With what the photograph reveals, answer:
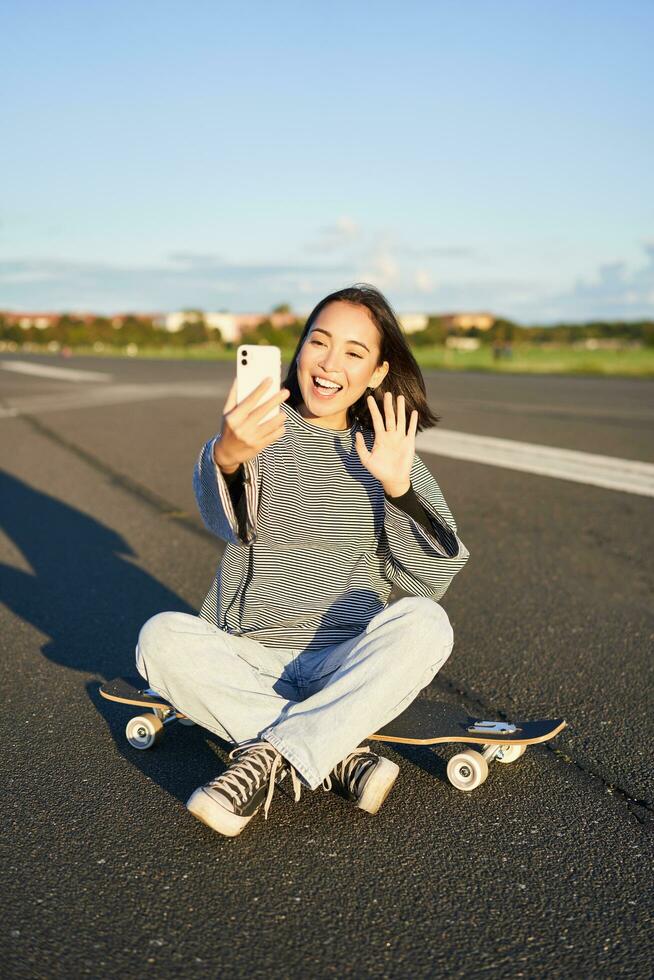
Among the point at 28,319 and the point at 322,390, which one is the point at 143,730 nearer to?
the point at 322,390

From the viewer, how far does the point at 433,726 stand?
313cm

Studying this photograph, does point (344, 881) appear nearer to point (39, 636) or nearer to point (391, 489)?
point (391, 489)

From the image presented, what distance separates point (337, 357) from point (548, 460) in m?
7.60

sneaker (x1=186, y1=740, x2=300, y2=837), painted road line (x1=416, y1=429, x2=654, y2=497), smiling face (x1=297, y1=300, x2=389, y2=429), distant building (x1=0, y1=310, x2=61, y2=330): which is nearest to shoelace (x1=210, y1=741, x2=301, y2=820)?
sneaker (x1=186, y1=740, x2=300, y2=837)

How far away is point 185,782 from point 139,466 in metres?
7.67

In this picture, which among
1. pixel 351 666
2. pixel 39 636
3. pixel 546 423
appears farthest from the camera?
pixel 546 423

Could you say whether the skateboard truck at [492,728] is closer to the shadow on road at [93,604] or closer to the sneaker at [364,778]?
the sneaker at [364,778]

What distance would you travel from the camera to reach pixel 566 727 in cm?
366

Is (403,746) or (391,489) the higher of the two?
(391,489)

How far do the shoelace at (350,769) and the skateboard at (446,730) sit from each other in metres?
0.08

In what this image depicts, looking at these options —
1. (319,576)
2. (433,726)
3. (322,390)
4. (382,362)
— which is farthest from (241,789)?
(382,362)

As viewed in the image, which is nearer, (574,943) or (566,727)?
(574,943)

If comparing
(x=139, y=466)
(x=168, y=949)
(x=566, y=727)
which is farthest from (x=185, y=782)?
(x=139, y=466)

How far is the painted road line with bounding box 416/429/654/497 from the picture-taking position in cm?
936
